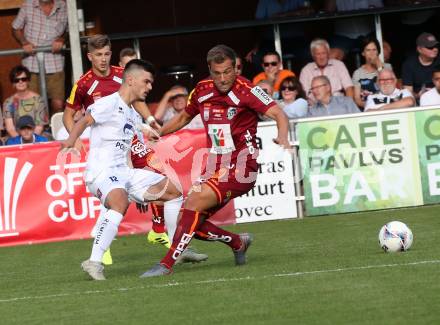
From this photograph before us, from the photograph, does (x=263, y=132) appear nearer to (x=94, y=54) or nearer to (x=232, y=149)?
(x=94, y=54)

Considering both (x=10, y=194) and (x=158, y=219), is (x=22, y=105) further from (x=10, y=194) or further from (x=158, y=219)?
(x=158, y=219)

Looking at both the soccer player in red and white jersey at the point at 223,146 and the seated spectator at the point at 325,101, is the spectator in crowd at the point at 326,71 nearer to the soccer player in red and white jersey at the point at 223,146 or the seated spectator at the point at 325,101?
the seated spectator at the point at 325,101

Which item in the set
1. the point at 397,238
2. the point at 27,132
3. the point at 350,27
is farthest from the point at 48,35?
the point at 397,238

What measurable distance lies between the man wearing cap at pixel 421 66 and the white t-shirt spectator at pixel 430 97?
691mm

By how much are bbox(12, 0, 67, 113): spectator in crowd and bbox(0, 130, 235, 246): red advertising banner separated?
3.30 meters

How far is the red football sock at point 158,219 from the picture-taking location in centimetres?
1300

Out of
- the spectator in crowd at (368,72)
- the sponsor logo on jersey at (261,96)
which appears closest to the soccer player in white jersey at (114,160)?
the sponsor logo on jersey at (261,96)

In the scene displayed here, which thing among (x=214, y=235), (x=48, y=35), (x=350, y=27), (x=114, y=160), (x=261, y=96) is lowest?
(x=214, y=235)

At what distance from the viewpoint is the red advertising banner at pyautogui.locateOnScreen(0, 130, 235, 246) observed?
15.6 metres

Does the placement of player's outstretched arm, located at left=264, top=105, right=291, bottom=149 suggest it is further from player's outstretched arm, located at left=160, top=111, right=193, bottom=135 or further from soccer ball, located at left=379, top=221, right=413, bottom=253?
soccer ball, located at left=379, top=221, right=413, bottom=253

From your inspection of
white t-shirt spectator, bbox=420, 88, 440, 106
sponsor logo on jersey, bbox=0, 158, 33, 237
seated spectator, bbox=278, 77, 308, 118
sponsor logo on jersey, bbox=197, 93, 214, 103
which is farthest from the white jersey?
white t-shirt spectator, bbox=420, 88, 440, 106

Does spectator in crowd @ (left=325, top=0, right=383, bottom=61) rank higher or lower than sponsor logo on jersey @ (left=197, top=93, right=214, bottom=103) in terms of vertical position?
higher

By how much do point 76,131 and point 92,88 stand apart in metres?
2.89

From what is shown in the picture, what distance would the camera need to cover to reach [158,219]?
13.0 metres
